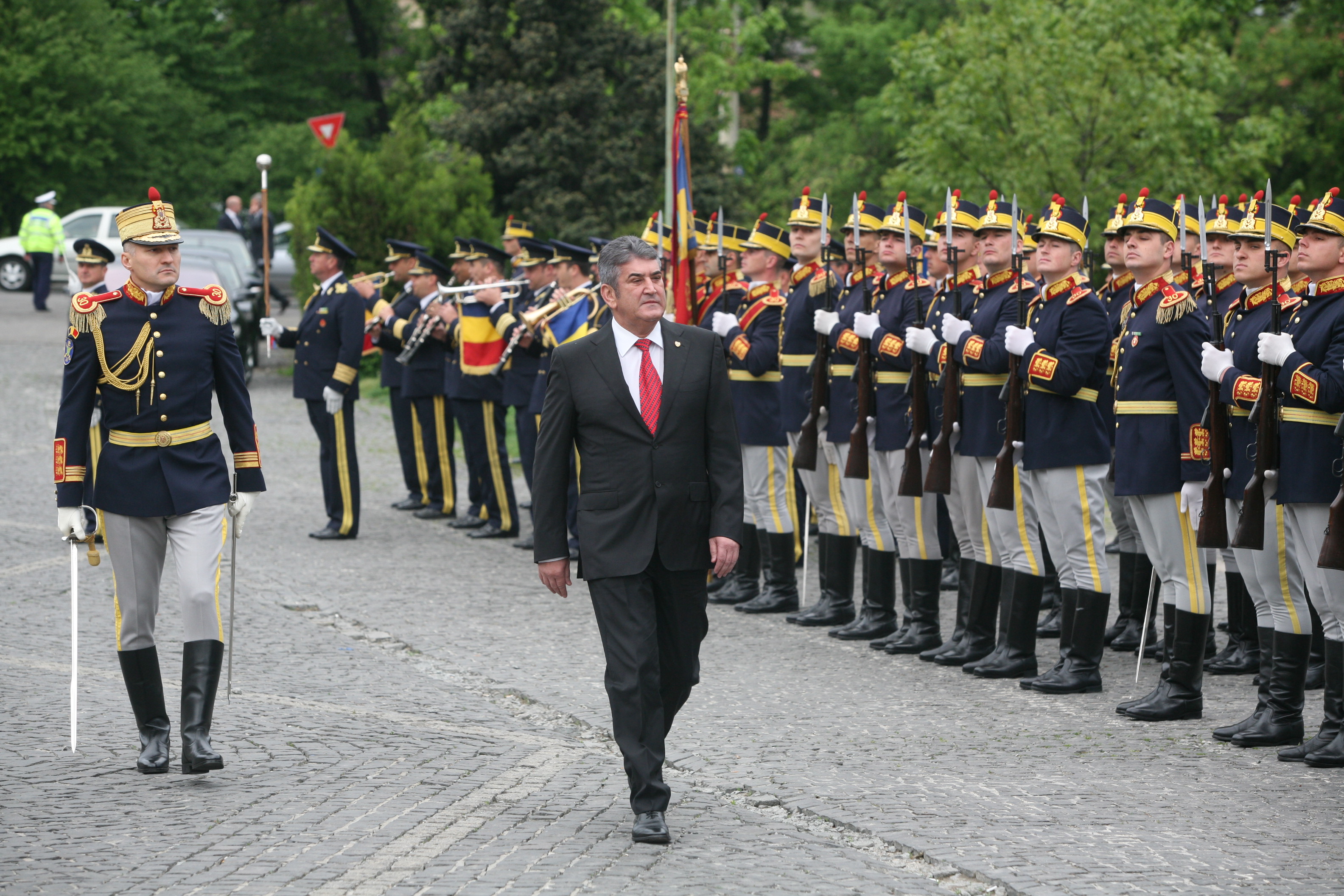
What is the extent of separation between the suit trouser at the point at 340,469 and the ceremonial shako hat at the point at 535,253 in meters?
1.76

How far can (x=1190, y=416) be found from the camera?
7730mm

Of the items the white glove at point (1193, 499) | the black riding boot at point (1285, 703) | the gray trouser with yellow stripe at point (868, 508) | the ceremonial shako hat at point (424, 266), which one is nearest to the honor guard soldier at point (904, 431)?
the gray trouser with yellow stripe at point (868, 508)

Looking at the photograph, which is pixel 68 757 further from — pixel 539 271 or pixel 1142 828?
pixel 539 271

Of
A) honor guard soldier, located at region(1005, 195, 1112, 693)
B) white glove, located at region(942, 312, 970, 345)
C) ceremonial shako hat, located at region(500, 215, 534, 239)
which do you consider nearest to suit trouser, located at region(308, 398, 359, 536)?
ceremonial shako hat, located at region(500, 215, 534, 239)

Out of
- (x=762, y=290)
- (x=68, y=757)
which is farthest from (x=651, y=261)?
(x=762, y=290)

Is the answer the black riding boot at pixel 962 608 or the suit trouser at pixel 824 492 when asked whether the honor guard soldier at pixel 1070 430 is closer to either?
the black riding boot at pixel 962 608

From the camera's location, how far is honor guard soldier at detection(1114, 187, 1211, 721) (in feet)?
25.3

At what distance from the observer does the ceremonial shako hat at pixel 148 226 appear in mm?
6789

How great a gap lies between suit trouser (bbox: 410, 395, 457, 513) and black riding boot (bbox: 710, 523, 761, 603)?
3.77 meters

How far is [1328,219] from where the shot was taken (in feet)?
22.8

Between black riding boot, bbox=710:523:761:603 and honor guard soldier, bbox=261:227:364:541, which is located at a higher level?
honor guard soldier, bbox=261:227:364:541

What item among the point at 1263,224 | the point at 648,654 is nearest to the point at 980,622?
the point at 1263,224

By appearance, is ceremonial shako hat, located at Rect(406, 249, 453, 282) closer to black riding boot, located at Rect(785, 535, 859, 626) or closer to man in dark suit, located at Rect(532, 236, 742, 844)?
black riding boot, located at Rect(785, 535, 859, 626)

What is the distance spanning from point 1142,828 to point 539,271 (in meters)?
8.20
